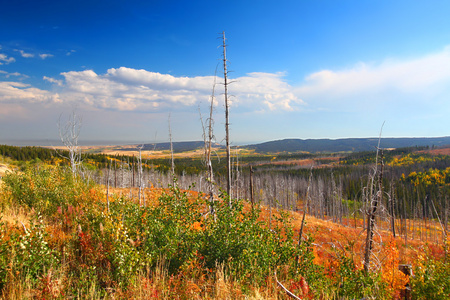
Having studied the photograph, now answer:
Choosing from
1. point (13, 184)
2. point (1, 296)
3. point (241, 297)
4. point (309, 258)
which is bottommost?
point (309, 258)

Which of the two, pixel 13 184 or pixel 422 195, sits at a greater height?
pixel 13 184

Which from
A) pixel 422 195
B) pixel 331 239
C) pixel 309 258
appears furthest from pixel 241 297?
pixel 422 195

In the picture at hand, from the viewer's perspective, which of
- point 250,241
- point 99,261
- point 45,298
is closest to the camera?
point 45,298

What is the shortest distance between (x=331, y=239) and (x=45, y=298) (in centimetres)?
3338

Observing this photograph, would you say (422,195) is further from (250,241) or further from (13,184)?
(13,184)

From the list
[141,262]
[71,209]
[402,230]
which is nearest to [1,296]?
[141,262]

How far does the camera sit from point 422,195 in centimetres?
6988

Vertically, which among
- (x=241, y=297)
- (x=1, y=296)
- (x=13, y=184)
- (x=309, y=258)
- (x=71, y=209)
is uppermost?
(x=13, y=184)

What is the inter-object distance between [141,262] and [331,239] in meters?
31.9

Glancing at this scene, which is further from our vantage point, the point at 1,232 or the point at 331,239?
the point at 331,239

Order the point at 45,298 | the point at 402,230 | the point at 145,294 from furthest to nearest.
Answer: the point at 402,230
the point at 145,294
the point at 45,298

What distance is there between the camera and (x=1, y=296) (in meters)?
4.16

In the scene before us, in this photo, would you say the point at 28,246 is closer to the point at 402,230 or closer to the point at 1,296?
the point at 1,296

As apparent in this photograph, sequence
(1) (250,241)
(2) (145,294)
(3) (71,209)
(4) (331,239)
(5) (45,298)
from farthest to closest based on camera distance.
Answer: (4) (331,239) < (3) (71,209) < (1) (250,241) < (2) (145,294) < (5) (45,298)
